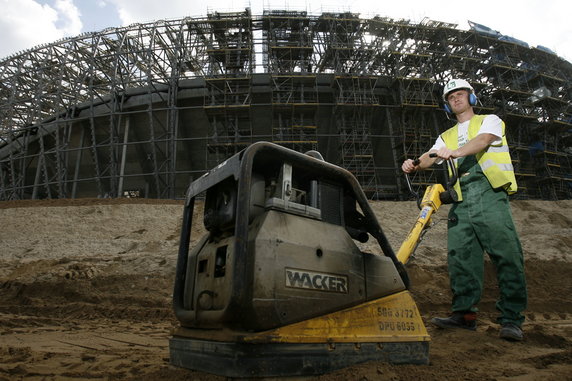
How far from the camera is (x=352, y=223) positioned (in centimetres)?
271

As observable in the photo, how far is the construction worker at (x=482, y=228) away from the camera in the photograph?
3.13 meters

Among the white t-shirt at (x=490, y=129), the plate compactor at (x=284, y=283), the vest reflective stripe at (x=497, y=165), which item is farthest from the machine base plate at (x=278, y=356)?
the white t-shirt at (x=490, y=129)

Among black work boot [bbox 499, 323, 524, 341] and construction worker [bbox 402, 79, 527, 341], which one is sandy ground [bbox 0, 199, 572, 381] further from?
construction worker [bbox 402, 79, 527, 341]

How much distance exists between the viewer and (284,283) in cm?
182

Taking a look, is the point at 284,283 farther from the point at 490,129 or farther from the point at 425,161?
the point at 490,129

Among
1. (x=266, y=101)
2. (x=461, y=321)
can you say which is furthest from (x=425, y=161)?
(x=266, y=101)

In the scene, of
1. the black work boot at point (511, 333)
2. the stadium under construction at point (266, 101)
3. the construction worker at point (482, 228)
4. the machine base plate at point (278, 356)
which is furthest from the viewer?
the stadium under construction at point (266, 101)

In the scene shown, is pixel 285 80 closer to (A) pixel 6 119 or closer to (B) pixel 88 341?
(B) pixel 88 341

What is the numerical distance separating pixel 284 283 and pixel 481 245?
2404 mm

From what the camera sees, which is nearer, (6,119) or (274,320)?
(274,320)

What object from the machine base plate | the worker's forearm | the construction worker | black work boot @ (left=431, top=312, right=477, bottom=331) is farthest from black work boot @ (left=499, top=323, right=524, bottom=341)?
the worker's forearm

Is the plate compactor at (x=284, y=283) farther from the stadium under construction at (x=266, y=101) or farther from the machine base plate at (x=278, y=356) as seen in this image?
the stadium under construction at (x=266, y=101)

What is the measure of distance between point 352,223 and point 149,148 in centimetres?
2225

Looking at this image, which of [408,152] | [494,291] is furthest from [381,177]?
[494,291]
